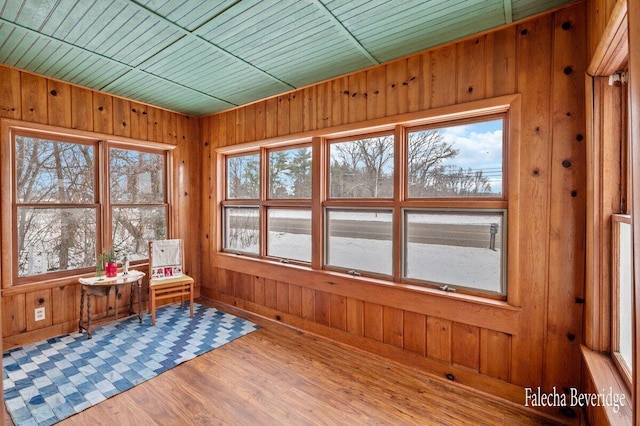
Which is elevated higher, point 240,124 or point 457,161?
point 240,124

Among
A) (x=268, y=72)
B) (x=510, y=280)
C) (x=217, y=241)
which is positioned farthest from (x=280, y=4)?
(x=217, y=241)

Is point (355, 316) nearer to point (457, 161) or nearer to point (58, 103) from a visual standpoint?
point (457, 161)

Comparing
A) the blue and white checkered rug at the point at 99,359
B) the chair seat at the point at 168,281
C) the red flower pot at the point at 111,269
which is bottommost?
the blue and white checkered rug at the point at 99,359

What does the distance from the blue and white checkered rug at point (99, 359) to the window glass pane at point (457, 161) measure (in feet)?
8.07

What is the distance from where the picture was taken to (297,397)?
2227mm

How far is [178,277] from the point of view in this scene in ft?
12.5

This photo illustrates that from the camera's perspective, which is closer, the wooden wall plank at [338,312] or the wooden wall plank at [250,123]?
the wooden wall plank at [338,312]

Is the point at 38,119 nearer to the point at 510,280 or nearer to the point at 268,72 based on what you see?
the point at 268,72

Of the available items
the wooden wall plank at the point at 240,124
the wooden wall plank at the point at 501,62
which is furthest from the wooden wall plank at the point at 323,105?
the wooden wall plank at the point at 501,62

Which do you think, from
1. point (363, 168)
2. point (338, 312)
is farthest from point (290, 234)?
point (363, 168)

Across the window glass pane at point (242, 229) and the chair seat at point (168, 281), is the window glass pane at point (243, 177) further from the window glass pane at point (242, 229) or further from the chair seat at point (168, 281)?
the chair seat at point (168, 281)

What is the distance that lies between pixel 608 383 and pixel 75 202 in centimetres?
470

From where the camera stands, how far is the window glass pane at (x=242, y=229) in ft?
13.0

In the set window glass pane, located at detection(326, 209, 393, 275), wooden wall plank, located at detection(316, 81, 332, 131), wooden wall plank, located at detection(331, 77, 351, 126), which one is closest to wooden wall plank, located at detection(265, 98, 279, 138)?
wooden wall plank, located at detection(316, 81, 332, 131)
